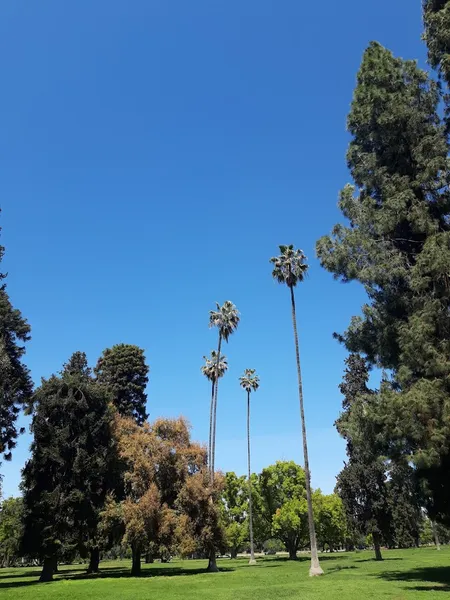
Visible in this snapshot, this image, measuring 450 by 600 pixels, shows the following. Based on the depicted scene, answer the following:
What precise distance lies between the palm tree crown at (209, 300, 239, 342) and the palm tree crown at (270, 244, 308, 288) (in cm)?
1259

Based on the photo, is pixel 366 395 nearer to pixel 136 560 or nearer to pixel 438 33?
pixel 438 33

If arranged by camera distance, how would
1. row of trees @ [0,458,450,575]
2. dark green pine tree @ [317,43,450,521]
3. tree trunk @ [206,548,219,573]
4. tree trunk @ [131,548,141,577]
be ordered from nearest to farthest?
dark green pine tree @ [317,43,450,521] → row of trees @ [0,458,450,575] → tree trunk @ [131,548,141,577] → tree trunk @ [206,548,219,573]

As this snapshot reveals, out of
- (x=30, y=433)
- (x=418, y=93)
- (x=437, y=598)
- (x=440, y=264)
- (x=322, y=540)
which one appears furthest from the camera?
(x=322, y=540)

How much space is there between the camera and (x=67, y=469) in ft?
115

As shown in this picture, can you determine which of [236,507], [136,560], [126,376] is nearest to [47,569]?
[136,560]

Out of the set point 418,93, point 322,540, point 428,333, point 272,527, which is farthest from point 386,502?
point 418,93

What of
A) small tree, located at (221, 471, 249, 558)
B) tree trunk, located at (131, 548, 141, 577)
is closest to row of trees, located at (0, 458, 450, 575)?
tree trunk, located at (131, 548, 141, 577)

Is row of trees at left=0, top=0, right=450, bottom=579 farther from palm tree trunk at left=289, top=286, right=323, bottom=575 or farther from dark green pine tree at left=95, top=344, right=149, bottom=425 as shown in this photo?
dark green pine tree at left=95, top=344, right=149, bottom=425

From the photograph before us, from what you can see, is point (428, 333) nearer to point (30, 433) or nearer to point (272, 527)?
point (30, 433)

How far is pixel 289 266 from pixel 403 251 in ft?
49.9

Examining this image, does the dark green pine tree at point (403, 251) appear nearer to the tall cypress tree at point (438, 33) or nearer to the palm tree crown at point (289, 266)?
the tall cypress tree at point (438, 33)

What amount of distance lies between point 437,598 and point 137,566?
94.9 ft

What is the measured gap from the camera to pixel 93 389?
37750 mm

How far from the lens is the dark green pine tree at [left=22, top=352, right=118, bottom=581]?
108ft
